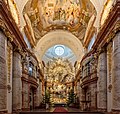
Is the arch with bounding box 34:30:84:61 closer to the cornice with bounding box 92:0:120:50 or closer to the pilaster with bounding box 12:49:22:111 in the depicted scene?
the cornice with bounding box 92:0:120:50

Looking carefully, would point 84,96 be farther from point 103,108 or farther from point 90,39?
point 103,108

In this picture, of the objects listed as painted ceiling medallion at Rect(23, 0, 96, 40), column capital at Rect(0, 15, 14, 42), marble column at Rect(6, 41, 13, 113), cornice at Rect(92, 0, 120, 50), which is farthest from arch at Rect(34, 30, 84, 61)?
column capital at Rect(0, 15, 14, 42)

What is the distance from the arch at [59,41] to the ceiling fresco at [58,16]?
75 cm

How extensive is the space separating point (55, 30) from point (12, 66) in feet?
47.8

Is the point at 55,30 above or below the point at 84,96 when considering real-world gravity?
above

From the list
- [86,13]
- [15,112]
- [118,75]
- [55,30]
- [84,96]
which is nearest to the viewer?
[118,75]

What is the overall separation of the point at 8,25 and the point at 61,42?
2005 centimetres

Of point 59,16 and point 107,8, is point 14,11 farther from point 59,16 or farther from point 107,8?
point 59,16

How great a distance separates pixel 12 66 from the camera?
21.1 metres

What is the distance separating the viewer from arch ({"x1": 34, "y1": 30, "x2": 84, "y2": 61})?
35000 millimetres

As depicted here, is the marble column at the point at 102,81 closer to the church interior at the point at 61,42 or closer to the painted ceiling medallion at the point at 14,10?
the church interior at the point at 61,42

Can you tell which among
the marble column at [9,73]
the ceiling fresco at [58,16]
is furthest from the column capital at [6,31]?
the ceiling fresco at [58,16]

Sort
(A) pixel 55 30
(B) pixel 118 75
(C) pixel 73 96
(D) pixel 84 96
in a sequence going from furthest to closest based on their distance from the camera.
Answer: (C) pixel 73 96
(A) pixel 55 30
(D) pixel 84 96
(B) pixel 118 75

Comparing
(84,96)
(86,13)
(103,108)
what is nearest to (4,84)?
(103,108)
